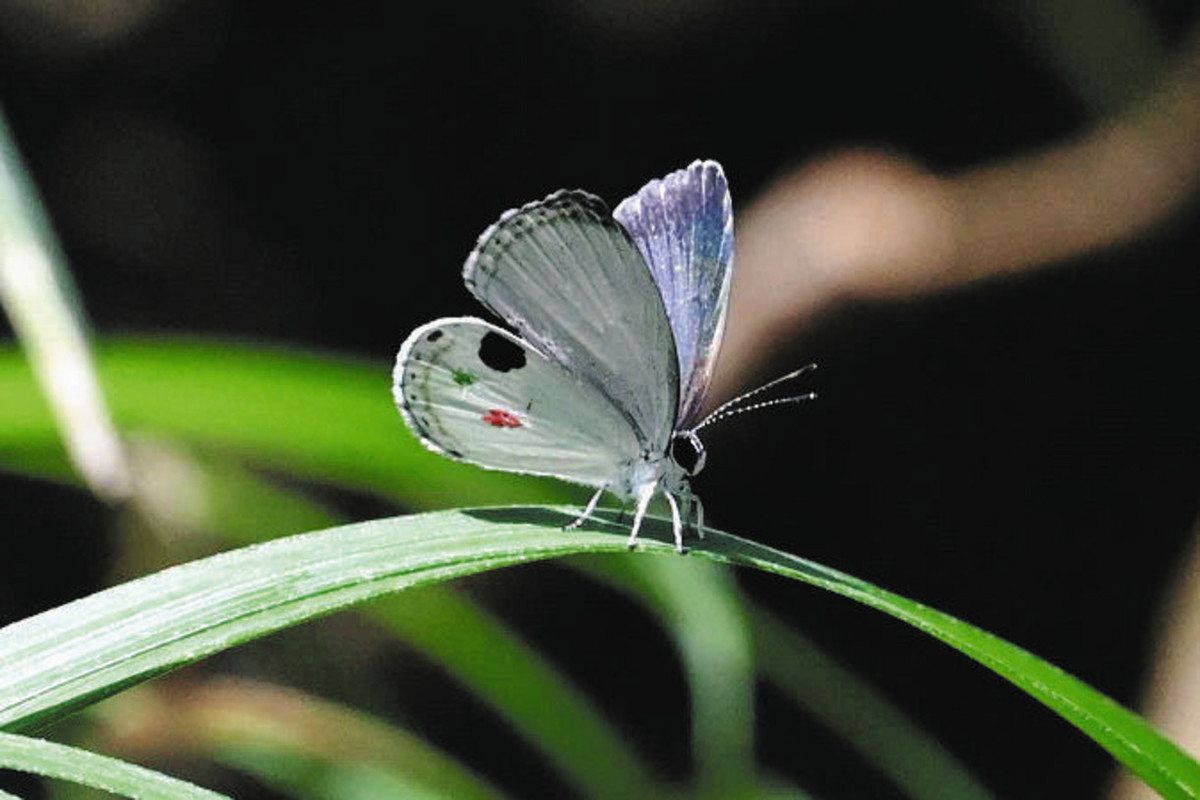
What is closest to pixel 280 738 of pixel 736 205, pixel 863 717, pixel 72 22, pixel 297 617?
pixel 863 717

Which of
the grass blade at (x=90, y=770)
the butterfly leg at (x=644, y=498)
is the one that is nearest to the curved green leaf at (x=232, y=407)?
the butterfly leg at (x=644, y=498)

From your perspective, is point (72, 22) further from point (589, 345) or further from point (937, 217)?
point (589, 345)

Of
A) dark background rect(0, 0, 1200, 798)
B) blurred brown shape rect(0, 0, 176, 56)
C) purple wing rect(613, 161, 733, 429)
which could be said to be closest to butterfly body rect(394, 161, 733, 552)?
purple wing rect(613, 161, 733, 429)

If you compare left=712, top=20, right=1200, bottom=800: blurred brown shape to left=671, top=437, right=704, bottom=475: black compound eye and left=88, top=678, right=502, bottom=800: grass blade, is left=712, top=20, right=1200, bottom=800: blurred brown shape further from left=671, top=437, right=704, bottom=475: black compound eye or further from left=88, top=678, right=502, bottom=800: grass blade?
left=671, top=437, right=704, bottom=475: black compound eye

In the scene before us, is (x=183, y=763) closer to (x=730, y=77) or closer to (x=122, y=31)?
(x=122, y=31)

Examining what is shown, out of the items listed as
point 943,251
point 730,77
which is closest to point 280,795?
point 943,251
